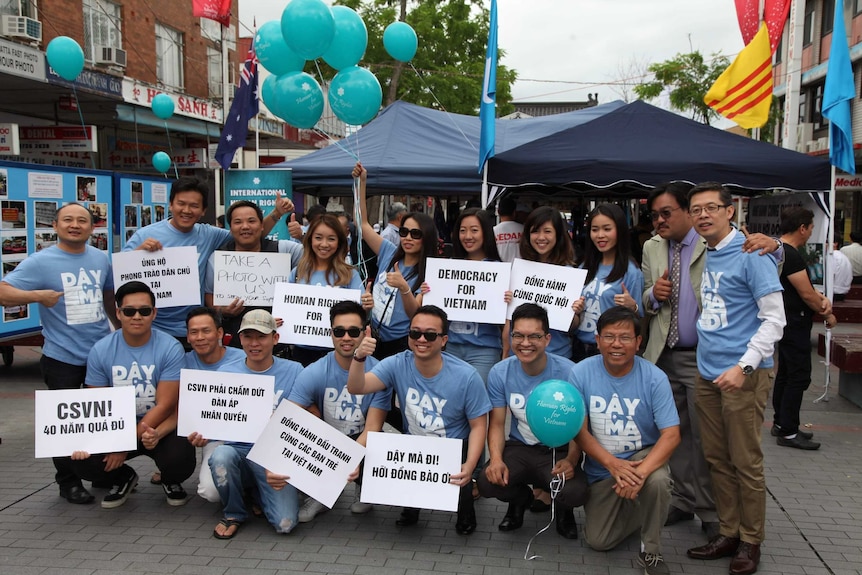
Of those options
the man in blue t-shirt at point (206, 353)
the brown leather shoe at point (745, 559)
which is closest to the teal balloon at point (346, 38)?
the man in blue t-shirt at point (206, 353)

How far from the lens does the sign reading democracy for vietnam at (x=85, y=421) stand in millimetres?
4363

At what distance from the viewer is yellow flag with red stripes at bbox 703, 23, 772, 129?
8477mm

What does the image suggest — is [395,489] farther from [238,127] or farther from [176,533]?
[238,127]

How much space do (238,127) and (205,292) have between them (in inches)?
137

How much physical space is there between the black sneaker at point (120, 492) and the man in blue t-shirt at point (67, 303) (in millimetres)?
171

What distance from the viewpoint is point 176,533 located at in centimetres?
428

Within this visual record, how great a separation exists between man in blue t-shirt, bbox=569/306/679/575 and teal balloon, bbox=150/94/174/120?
13.8 metres

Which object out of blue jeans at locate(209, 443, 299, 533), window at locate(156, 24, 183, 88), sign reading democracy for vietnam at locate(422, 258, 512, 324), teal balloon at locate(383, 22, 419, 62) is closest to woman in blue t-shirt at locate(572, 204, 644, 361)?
sign reading democracy for vietnam at locate(422, 258, 512, 324)

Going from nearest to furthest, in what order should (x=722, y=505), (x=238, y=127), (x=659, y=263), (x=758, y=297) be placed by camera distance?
(x=758, y=297) < (x=722, y=505) < (x=659, y=263) < (x=238, y=127)

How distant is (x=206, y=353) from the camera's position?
4625mm

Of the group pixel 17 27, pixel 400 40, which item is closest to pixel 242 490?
pixel 400 40

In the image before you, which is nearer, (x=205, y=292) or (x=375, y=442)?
(x=375, y=442)

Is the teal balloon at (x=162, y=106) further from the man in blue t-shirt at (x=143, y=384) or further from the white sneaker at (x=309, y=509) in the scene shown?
the white sneaker at (x=309, y=509)

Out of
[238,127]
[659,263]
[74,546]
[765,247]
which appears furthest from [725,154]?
[74,546]
